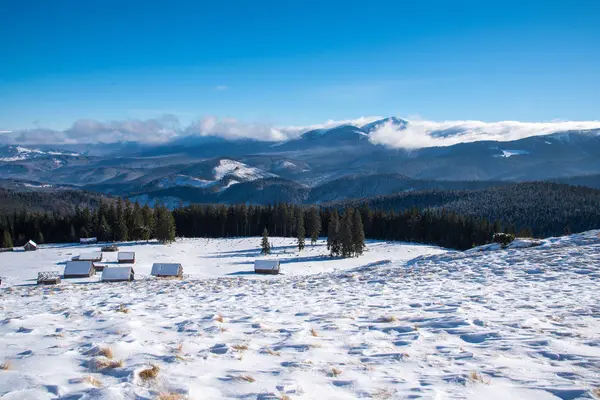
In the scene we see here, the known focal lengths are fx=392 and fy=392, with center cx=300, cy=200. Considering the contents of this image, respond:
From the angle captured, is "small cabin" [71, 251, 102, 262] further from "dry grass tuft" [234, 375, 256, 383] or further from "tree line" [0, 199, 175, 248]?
"dry grass tuft" [234, 375, 256, 383]

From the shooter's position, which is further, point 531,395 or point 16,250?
point 16,250

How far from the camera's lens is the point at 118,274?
4391cm

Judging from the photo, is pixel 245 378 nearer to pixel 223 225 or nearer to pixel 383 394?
pixel 383 394

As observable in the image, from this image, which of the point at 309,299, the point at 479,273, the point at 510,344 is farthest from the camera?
the point at 479,273

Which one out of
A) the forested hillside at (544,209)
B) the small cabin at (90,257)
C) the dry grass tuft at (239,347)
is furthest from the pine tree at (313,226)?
the dry grass tuft at (239,347)

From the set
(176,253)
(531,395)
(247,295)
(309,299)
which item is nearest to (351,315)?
(309,299)

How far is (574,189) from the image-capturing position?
190 m

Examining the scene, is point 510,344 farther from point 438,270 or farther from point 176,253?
point 176,253

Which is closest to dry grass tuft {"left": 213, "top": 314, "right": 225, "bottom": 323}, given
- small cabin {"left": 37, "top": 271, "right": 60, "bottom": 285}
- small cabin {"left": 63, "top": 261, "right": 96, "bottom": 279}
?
small cabin {"left": 37, "top": 271, "right": 60, "bottom": 285}

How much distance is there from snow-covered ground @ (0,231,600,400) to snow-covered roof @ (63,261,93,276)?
35774 millimetres

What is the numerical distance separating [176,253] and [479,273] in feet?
206

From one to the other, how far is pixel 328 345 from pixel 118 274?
41.3 meters

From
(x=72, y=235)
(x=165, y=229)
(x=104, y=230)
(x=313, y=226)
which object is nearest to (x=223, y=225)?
(x=165, y=229)

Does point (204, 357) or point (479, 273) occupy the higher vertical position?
point (204, 357)
